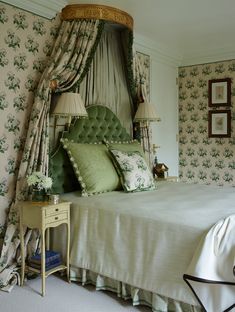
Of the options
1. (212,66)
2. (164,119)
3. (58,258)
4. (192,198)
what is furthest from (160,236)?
(212,66)

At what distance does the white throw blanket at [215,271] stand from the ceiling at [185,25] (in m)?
2.39

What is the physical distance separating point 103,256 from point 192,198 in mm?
957

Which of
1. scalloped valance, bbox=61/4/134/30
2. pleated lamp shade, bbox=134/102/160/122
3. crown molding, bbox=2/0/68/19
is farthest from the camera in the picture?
pleated lamp shade, bbox=134/102/160/122

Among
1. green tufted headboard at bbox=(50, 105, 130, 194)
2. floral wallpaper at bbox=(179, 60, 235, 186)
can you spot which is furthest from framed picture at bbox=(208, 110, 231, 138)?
green tufted headboard at bbox=(50, 105, 130, 194)

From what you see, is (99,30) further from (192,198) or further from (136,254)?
(136,254)

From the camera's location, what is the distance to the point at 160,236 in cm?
247

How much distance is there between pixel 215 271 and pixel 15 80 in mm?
2269

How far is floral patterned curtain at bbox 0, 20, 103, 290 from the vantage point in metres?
2.97

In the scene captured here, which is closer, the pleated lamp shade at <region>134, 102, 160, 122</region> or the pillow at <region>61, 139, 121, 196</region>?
the pillow at <region>61, 139, 121, 196</region>

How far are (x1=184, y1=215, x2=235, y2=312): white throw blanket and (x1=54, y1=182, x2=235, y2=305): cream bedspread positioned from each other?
9cm

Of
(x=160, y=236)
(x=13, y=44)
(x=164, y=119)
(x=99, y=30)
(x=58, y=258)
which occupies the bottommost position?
(x=58, y=258)

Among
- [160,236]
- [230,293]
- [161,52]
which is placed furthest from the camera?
[161,52]

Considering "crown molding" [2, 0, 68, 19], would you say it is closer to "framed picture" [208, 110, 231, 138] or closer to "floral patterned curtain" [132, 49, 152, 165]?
"floral patterned curtain" [132, 49, 152, 165]

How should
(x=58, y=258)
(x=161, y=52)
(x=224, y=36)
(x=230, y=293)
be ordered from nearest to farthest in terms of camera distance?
(x=230, y=293), (x=58, y=258), (x=224, y=36), (x=161, y=52)
